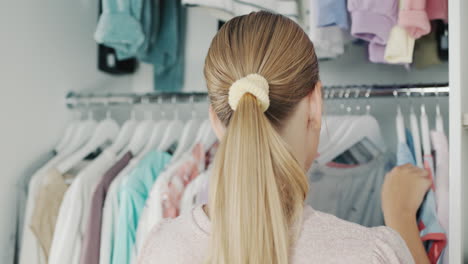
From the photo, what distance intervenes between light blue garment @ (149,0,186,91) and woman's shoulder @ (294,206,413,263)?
123 cm

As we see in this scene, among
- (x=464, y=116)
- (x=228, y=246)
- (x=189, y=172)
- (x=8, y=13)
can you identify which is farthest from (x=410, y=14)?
(x=8, y=13)

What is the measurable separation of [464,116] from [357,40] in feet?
2.09

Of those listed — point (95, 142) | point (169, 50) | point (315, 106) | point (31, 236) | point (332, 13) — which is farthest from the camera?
point (169, 50)

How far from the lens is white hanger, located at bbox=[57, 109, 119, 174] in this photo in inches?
63.4

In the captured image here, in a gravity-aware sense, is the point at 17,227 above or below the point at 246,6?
below

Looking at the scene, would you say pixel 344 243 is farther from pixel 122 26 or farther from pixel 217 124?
pixel 122 26

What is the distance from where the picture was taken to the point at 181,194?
144cm

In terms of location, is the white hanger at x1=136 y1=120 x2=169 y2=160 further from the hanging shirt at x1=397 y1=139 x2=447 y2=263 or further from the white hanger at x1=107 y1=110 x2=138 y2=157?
the hanging shirt at x1=397 y1=139 x2=447 y2=263

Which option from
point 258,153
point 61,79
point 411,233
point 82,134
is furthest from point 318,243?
point 61,79

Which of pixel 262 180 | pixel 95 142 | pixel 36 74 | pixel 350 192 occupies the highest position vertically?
pixel 36 74

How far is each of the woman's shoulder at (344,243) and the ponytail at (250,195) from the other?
0.08ft

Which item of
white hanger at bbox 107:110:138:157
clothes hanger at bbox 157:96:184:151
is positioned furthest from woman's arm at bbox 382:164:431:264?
white hanger at bbox 107:110:138:157

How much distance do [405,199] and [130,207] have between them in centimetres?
69

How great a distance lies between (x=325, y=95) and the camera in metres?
1.55
